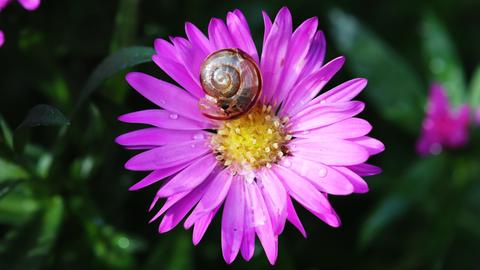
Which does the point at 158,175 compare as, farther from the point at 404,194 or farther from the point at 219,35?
the point at 404,194

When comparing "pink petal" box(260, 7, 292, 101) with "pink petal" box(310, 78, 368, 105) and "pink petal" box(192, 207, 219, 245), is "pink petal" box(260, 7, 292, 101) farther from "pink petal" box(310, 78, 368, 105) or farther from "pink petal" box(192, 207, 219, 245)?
"pink petal" box(192, 207, 219, 245)

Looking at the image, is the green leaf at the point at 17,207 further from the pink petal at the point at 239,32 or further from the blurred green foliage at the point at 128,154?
the pink petal at the point at 239,32

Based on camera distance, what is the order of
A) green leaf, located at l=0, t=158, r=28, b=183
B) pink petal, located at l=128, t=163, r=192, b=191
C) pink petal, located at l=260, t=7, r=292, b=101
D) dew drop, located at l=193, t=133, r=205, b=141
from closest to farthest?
pink petal, located at l=128, t=163, r=192, b=191
pink petal, located at l=260, t=7, r=292, b=101
dew drop, located at l=193, t=133, r=205, b=141
green leaf, located at l=0, t=158, r=28, b=183

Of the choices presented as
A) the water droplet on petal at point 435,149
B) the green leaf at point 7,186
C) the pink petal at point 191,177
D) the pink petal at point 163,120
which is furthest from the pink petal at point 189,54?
the water droplet on petal at point 435,149

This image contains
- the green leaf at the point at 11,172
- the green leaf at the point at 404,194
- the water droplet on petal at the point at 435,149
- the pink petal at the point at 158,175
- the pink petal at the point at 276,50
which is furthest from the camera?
the water droplet on petal at the point at 435,149

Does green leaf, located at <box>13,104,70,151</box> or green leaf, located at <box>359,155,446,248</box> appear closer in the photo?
green leaf, located at <box>13,104,70,151</box>

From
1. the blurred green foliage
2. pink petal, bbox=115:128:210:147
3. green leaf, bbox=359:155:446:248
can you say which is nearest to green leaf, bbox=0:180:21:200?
the blurred green foliage

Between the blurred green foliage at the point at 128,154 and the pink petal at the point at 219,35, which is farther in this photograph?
the blurred green foliage at the point at 128,154
